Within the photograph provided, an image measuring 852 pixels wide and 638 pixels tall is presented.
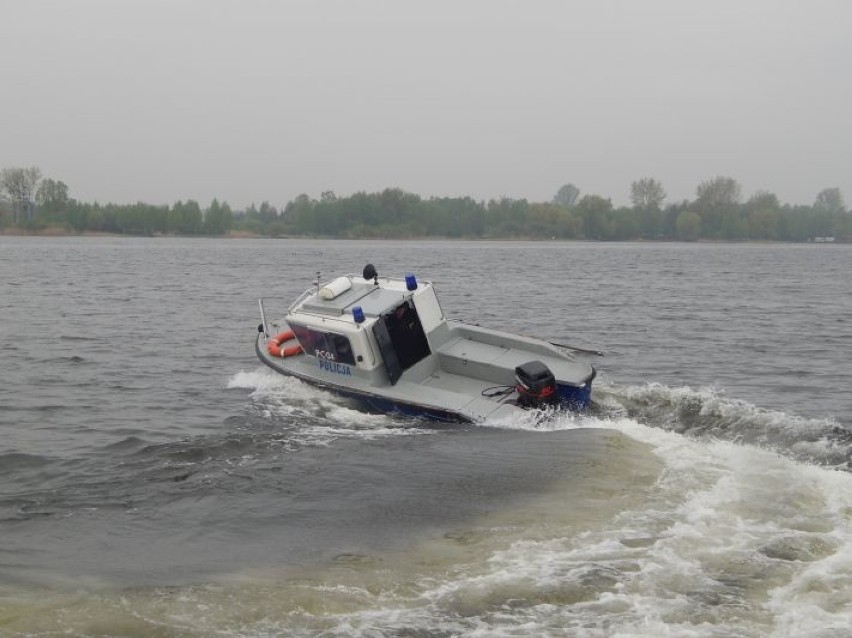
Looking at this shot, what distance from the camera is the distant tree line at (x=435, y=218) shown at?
148375mm

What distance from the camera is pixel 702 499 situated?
12281 millimetres

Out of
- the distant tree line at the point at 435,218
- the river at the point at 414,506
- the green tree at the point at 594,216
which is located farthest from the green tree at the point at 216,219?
the river at the point at 414,506

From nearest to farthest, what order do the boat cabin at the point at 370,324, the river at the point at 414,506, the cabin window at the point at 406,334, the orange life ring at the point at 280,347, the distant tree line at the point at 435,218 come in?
the river at the point at 414,506 < the boat cabin at the point at 370,324 < the cabin window at the point at 406,334 < the orange life ring at the point at 280,347 < the distant tree line at the point at 435,218

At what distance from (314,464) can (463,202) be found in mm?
149630

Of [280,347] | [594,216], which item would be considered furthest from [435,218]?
[280,347]

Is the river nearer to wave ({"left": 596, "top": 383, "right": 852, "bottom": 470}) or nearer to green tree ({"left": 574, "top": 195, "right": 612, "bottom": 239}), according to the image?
wave ({"left": 596, "top": 383, "right": 852, "bottom": 470})

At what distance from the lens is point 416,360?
19062mm

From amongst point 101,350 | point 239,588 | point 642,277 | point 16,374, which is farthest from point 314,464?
point 642,277

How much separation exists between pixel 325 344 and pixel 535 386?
485 cm

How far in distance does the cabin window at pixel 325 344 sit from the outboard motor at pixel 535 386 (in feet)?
12.1

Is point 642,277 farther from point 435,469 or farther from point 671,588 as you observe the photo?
point 671,588

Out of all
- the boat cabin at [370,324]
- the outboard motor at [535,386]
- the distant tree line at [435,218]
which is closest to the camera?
the outboard motor at [535,386]

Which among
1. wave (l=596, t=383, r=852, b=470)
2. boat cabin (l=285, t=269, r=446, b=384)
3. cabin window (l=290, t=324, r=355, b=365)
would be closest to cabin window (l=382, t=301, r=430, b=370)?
boat cabin (l=285, t=269, r=446, b=384)

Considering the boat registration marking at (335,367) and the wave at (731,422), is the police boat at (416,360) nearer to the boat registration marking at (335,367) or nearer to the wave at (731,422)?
the boat registration marking at (335,367)
